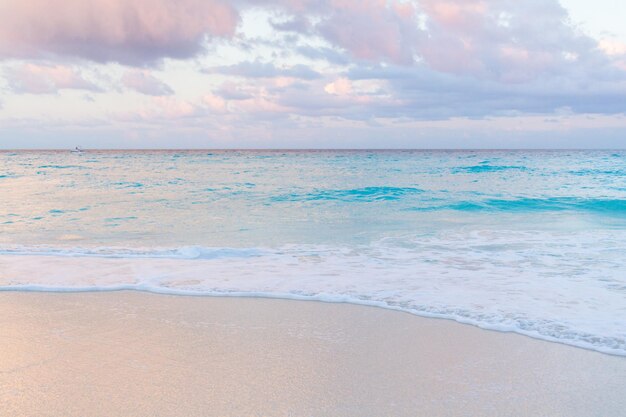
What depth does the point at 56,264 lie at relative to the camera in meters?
7.91

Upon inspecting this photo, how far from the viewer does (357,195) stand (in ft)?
72.1

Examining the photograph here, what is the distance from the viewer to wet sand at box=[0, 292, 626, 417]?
337 centimetres

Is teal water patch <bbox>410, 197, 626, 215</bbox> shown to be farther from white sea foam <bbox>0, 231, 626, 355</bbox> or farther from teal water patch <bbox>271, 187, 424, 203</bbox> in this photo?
white sea foam <bbox>0, 231, 626, 355</bbox>

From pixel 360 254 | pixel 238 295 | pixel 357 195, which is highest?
pixel 238 295

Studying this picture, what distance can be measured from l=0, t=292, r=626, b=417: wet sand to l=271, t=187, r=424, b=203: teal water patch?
569 inches

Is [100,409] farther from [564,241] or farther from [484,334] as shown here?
[564,241]

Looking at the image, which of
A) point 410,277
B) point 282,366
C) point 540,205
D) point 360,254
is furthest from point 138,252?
point 540,205

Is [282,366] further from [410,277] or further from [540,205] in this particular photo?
[540,205]

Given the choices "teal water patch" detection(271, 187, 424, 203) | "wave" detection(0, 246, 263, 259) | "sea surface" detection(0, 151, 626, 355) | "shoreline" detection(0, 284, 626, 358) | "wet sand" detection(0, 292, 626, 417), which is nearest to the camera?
"wet sand" detection(0, 292, 626, 417)

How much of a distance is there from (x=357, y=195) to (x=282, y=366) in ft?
59.7

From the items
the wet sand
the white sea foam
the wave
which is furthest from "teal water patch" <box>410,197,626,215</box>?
the wet sand

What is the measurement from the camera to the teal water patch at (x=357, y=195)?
2016 centimetres

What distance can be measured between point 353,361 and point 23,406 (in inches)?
91.1

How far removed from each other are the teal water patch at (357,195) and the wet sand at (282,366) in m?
14.5
